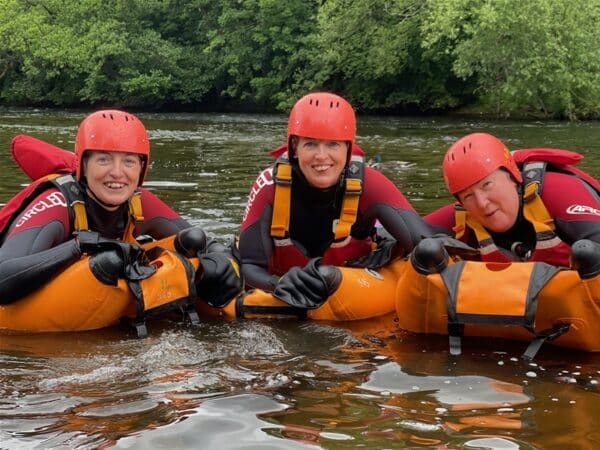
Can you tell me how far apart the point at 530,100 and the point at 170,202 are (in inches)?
934

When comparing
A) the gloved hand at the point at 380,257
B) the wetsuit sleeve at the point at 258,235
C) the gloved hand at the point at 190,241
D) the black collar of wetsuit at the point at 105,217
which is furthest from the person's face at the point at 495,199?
the black collar of wetsuit at the point at 105,217

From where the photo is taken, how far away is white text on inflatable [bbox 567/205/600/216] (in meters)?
4.61

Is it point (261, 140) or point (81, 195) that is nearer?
point (81, 195)

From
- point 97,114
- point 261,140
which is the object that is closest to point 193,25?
point 261,140

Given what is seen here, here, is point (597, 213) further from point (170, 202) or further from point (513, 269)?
point (170, 202)

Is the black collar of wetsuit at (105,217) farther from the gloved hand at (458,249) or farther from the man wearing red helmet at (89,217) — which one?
the gloved hand at (458,249)

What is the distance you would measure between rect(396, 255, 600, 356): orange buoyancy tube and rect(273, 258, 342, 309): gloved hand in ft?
2.08

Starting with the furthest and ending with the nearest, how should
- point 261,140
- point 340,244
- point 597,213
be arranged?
point 261,140 → point 340,244 → point 597,213

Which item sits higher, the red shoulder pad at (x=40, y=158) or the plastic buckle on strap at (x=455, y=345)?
the red shoulder pad at (x=40, y=158)

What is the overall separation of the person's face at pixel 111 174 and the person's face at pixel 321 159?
43.7 inches

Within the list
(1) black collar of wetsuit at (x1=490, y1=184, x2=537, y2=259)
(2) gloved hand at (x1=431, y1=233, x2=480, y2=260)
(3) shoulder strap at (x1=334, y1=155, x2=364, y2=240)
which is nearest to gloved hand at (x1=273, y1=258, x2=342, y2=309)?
(3) shoulder strap at (x1=334, y1=155, x2=364, y2=240)

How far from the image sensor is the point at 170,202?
10.5m

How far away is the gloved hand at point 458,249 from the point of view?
185 inches

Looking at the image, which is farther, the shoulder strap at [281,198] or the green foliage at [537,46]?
the green foliage at [537,46]
